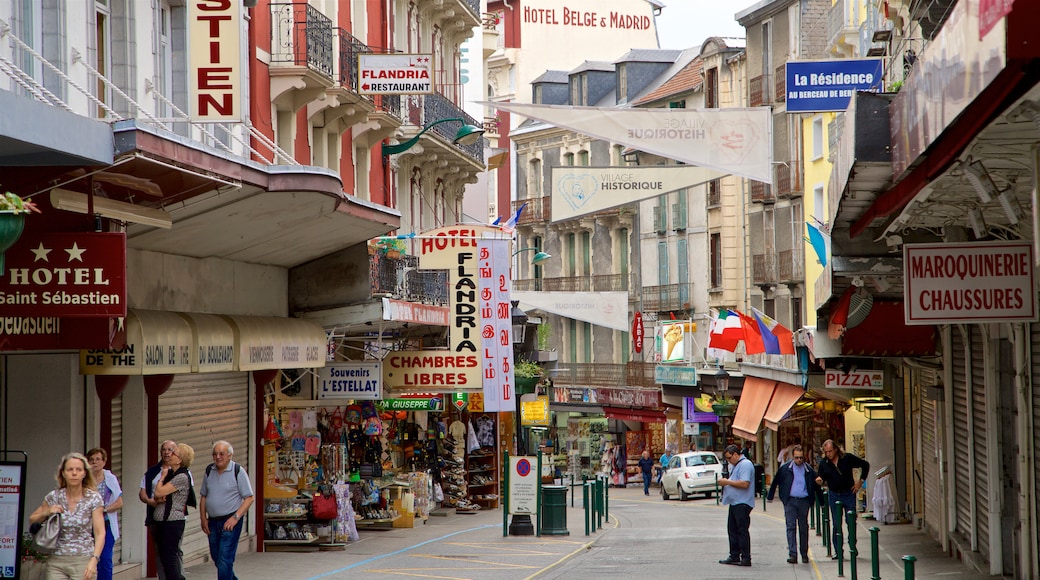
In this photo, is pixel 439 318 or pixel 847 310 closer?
pixel 847 310

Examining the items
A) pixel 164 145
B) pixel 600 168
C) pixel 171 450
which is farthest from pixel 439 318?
pixel 164 145

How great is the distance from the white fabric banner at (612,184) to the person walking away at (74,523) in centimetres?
783

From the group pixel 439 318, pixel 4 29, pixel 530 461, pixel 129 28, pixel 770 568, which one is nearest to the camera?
pixel 4 29

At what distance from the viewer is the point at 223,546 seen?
1403cm

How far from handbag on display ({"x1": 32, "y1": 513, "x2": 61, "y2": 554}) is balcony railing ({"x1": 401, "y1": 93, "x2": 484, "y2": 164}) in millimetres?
19596

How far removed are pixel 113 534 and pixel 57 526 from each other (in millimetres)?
2308

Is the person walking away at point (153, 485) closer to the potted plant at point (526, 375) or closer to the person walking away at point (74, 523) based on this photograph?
the person walking away at point (74, 523)

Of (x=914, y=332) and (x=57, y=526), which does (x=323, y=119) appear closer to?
(x=914, y=332)

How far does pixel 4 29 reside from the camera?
512 inches

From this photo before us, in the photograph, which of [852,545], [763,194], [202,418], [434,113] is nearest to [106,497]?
[202,418]

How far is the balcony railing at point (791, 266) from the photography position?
4656cm

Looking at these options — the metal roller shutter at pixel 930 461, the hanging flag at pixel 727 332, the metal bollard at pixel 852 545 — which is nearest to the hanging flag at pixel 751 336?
the hanging flag at pixel 727 332

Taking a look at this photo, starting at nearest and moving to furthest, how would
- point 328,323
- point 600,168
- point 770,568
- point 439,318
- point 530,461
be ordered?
1. point 600,168
2. point 770,568
3. point 328,323
4. point 530,461
5. point 439,318

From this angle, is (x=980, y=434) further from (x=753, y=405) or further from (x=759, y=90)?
(x=759, y=90)
